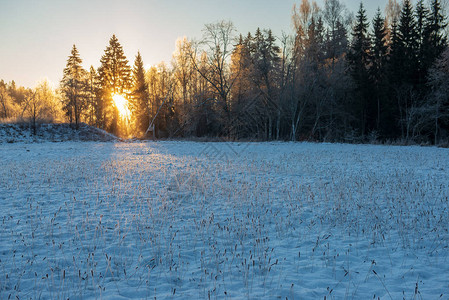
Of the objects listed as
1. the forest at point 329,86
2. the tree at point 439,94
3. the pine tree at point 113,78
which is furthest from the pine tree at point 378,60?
the pine tree at point 113,78

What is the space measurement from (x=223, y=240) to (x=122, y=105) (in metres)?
48.6

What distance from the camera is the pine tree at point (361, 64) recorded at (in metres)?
33.7

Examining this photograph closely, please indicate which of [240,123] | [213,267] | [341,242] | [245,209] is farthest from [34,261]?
[240,123]

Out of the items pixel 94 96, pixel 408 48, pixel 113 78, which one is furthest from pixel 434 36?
pixel 94 96

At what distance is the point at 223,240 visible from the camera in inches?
201

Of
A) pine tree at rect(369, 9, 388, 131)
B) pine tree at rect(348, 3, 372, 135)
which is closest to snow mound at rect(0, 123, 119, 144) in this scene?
pine tree at rect(348, 3, 372, 135)

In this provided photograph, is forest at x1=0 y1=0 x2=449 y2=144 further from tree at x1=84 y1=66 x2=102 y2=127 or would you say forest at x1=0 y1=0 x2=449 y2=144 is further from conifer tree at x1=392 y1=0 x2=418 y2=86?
tree at x1=84 y1=66 x2=102 y2=127

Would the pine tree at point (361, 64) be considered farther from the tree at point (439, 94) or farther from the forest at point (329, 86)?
the tree at point (439, 94)

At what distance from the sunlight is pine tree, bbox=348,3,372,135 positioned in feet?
115

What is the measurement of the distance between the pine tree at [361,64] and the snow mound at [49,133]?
2912 cm

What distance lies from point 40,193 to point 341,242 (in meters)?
8.00

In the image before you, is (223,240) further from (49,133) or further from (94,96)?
(94,96)

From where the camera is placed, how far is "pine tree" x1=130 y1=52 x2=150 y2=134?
1848 inches

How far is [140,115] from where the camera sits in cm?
4788
